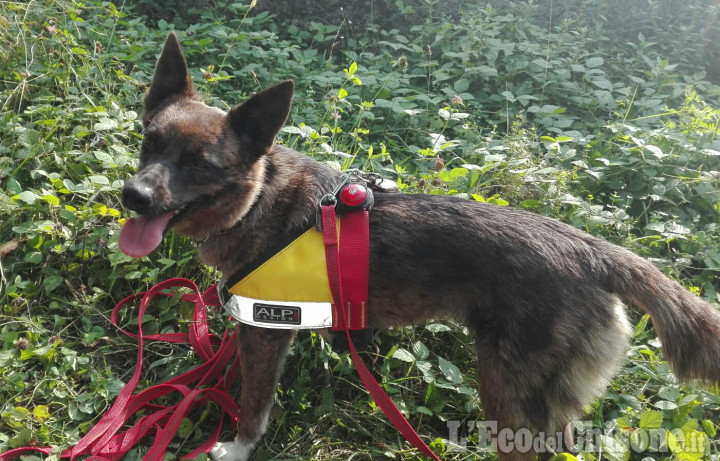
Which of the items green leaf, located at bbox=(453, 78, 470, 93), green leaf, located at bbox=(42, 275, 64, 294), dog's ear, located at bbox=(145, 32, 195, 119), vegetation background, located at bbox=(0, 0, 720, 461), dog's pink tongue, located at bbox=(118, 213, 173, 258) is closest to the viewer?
dog's pink tongue, located at bbox=(118, 213, 173, 258)

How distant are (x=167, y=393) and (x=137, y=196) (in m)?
1.20

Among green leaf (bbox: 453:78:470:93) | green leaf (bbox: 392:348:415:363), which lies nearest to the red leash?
green leaf (bbox: 392:348:415:363)

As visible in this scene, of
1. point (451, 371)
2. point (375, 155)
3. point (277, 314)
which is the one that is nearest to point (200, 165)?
point (277, 314)

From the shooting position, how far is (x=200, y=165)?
8.61 feet

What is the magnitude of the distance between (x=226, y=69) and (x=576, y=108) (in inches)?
137

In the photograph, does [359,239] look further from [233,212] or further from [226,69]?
[226,69]

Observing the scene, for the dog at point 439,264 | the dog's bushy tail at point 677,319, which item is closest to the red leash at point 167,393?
the dog at point 439,264

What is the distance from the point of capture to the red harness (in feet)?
8.45

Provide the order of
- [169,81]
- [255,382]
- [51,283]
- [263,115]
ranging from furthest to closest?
[51,283], [169,81], [255,382], [263,115]

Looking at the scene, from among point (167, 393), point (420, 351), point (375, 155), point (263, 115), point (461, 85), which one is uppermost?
point (263, 115)

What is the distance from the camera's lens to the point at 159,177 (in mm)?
2506

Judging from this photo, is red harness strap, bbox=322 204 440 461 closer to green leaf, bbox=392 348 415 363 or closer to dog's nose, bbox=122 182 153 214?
green leaf, bbox=392 348 415 363

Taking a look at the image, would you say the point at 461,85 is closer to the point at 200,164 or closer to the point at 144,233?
the point at 200,164

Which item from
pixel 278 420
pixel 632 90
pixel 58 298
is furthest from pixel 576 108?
pixel 58 298
